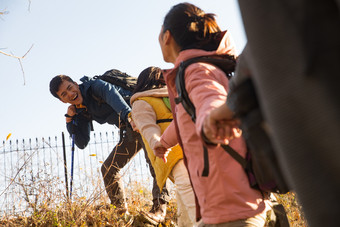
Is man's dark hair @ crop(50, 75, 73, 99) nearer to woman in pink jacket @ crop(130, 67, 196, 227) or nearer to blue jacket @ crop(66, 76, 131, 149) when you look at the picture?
blue jacket @ crop(66, 76, 131, 149)

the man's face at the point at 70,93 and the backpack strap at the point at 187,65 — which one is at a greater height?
the man's face at the point at 70,93

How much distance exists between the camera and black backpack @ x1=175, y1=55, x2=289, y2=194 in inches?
40.5

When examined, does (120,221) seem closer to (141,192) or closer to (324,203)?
(141,192)

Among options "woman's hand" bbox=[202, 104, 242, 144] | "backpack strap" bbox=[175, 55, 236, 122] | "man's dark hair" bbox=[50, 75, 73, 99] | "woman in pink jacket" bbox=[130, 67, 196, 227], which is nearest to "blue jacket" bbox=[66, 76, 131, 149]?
"man's dark hair" bbox=[50, 75, 73, 99]

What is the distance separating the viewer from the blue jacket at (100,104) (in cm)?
503

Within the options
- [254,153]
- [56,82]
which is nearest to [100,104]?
[56,82]

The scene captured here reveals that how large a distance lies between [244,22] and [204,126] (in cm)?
49

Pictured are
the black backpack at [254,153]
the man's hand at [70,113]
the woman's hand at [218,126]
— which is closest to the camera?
the black backpack at [254,153]

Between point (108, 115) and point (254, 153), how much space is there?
4.40 metres

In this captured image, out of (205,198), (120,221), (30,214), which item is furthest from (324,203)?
(30,214)

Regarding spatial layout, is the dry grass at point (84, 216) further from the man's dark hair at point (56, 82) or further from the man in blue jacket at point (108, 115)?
the man's dark hair at point (56, 82)

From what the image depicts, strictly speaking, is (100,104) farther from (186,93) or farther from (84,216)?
(186,93)

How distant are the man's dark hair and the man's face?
0.19 ft

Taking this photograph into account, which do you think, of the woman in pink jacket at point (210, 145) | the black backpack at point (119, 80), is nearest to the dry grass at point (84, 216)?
the black backpack at point (119, 80)
